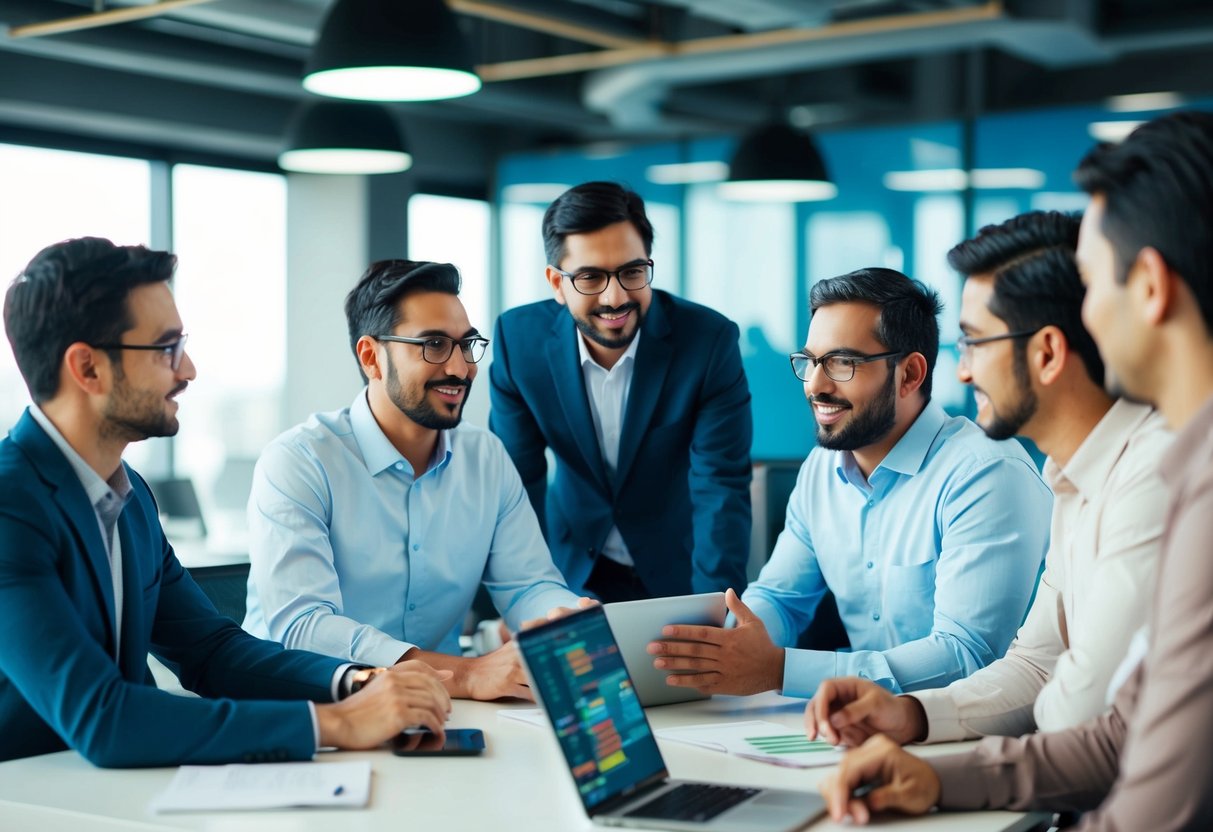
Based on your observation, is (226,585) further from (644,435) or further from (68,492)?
(644,435)

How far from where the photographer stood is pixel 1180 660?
1342mm

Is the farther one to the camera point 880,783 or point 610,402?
point 610,402

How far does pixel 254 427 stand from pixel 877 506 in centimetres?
621

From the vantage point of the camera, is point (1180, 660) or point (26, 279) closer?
point (1180, 660)

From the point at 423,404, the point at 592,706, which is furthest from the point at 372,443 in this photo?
the point at 592,706

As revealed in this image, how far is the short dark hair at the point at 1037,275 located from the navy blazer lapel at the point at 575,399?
1.52 m

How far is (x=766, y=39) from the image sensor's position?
5816mm

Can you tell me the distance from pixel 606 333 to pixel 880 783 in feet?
6.00

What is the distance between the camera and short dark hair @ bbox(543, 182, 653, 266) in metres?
3.36

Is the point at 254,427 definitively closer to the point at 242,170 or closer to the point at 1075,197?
the point at 242,170

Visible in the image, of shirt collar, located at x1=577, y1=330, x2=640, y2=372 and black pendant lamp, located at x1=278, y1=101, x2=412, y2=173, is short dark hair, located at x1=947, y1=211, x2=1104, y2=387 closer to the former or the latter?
shirt collar, located at x1=577, y1=330, x2=640, y2=372

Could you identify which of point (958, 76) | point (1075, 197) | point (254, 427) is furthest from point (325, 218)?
point (1075, 197)

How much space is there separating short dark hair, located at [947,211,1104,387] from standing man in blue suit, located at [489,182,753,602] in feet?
4.40

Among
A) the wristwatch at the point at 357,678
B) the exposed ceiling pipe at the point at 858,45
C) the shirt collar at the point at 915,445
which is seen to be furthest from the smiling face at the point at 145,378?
the exposed ceiling pipe at the point at 858,45
